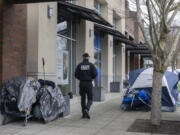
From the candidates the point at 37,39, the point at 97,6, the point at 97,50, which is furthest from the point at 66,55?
the point at 97,6

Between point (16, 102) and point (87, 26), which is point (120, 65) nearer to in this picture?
point (87, 26)

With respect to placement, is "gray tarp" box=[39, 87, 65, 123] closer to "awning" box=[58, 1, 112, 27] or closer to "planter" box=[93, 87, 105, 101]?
"awning" box=[58, 1, 112, 27]

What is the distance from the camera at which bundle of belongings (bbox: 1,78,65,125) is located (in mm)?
7117

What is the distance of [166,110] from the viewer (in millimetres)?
9992

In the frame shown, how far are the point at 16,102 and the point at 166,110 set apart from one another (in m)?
5.44

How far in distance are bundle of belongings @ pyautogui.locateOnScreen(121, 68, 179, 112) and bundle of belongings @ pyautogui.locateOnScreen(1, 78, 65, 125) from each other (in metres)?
3.12

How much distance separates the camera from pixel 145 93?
32.6 ft

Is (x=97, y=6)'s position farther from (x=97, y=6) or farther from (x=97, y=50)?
(x=97, y=50)

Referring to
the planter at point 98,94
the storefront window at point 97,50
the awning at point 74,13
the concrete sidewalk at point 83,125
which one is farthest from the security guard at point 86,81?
the storefront window at point 97,50

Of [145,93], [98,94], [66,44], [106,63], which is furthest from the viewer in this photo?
[106,63]

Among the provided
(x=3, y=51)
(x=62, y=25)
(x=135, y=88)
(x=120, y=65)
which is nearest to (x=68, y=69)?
(x=62, y=25)

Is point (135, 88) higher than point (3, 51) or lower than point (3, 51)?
lower

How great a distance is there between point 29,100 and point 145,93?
445 centimetres

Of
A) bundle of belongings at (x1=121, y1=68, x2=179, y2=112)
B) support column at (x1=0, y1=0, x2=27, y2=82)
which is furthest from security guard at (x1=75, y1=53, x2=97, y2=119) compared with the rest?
bundle of belongings at (x1=121, y1=68, x2=179, y2=112)
